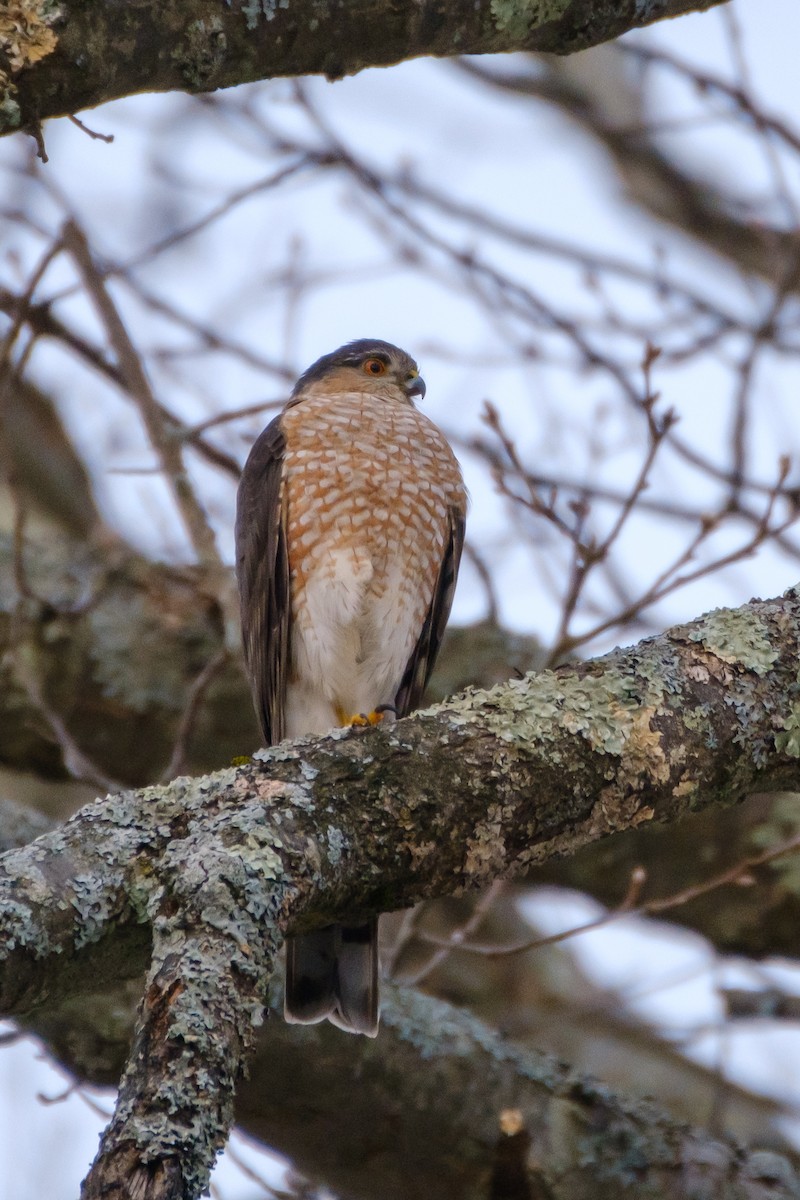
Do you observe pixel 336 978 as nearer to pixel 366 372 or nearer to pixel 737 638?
pixel 737 638

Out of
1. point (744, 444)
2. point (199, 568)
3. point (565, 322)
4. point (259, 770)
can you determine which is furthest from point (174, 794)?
point (565, 322)

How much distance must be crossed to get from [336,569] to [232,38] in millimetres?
2320

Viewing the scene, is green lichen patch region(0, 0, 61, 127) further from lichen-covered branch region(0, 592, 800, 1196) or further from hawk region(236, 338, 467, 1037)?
hawk region(236, 338, 467, 1037)

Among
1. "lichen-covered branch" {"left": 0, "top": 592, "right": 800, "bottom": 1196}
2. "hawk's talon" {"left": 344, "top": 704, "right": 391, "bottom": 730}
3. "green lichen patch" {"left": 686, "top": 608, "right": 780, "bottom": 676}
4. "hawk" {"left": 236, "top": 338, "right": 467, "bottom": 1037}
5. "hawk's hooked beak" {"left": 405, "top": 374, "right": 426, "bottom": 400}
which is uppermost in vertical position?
"hawk's hooked beak" {"left": 405, "top": 374, "right": 426, "bottom": 400}

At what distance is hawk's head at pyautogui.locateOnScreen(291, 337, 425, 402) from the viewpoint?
224 inches

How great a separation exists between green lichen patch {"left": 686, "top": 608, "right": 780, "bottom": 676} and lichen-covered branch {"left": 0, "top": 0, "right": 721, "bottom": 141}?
1285 millimetres

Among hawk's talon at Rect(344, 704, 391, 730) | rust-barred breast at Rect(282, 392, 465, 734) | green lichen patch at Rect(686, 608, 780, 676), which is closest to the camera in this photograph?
green lichen patch at Rect(686, 608, 780, 676)

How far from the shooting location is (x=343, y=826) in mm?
2562

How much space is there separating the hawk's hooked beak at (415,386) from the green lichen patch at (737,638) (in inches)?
114

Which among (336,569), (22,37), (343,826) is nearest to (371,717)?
(336,569)

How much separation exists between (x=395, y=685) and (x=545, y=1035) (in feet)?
8.66

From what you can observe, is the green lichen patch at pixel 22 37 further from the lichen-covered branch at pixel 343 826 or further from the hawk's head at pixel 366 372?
the hawk's head at pixel 366 372

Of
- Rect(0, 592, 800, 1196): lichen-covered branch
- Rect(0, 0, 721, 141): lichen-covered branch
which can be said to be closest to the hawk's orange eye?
Rect(0, 0, 721, 141): lichen-covered branch

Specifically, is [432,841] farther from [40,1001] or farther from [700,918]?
[700,918]
